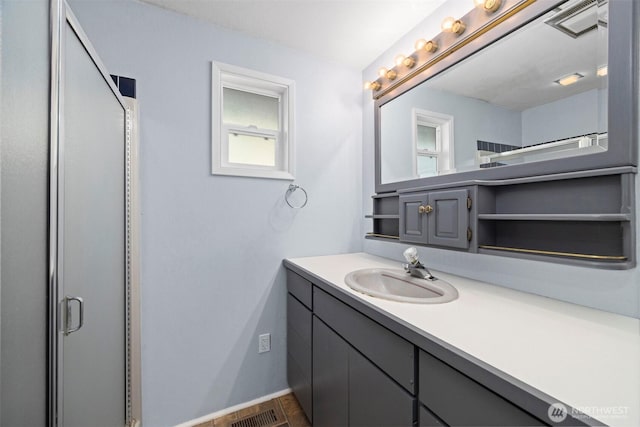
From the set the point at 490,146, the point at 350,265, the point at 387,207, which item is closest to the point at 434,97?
the point at 490,146

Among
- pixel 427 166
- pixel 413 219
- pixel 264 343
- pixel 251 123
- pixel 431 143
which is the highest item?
pixel 251 123

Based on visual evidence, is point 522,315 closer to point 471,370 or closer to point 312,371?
point 471,370

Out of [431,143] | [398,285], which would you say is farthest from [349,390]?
[431,143]

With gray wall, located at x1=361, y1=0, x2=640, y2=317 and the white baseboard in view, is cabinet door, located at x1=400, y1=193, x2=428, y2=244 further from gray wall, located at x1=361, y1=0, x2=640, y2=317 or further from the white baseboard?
the white baseboard

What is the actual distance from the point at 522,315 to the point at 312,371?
104 centimetres

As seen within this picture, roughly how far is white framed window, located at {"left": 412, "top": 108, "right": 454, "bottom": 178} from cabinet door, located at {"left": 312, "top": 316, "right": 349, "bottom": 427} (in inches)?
40.3

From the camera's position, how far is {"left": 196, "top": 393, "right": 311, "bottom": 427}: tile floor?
1506mm

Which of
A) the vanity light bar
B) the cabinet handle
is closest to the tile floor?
the cabinet handle

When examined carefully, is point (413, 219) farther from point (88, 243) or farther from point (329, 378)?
point (88, 243)

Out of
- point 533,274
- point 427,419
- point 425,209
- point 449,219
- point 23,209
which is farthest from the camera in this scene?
point 425,209

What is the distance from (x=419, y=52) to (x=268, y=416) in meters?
2.37

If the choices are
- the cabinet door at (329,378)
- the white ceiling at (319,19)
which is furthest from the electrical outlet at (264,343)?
the white ceiling at (319,19)

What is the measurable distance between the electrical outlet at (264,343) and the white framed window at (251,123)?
1.08 m

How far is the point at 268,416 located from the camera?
5.11 ft
